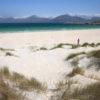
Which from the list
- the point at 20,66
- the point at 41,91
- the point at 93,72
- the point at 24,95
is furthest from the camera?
the point at 20,66

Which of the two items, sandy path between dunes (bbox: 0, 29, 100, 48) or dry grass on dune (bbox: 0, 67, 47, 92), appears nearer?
dry grass on dune (bbox: 0, 67, 47, 92)

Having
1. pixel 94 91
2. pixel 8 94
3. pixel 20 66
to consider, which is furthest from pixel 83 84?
pixel 20 66

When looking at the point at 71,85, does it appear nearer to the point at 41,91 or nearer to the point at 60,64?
the point at 41,91

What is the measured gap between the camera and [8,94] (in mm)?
4328

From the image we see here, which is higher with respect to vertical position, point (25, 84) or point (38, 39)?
point (25, 84)

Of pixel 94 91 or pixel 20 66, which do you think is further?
pixel 20 66

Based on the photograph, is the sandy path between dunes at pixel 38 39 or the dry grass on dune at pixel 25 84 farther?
the sandy path between dunes at pixel 38 39

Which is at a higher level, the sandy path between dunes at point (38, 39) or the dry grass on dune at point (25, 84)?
the dry grass on dune at point (25, 84)

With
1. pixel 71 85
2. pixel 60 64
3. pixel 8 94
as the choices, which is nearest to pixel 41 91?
pixel 71 85

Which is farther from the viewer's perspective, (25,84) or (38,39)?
(38,39)

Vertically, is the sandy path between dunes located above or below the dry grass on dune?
below

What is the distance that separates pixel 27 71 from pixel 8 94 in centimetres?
342

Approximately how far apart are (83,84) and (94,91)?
0.69 m

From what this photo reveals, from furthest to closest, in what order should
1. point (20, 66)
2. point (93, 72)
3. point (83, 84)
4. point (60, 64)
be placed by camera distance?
point (60, 64)
point (20, 66)
point (93, 72)
point (83, 84)
